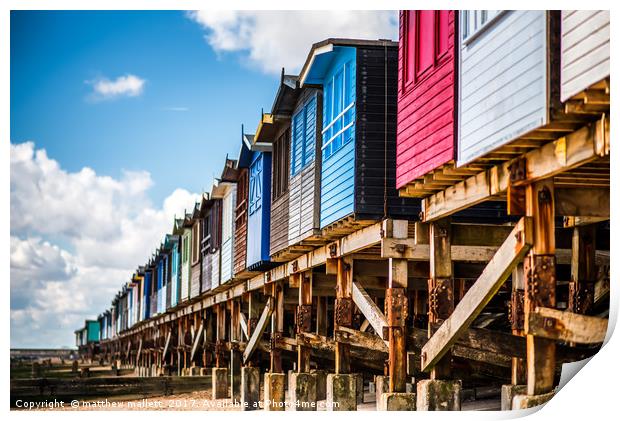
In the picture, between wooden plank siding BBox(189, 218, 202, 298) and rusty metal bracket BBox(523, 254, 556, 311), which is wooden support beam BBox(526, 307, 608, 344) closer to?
rusty metal bracket BBox(523, 254, 556, 311)

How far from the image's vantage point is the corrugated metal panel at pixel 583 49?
28.6 ft

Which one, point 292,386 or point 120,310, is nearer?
point 292,386

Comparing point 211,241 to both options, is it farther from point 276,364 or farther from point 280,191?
point 280,191

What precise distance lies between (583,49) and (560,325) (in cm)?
279

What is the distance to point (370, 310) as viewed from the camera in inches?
587

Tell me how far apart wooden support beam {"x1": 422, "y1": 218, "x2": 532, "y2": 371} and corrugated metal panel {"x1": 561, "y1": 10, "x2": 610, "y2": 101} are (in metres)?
1.85

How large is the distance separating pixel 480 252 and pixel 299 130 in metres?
6.06

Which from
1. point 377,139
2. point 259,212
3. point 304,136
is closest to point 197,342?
point 259,212

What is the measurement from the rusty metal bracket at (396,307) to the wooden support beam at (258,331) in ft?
30.5

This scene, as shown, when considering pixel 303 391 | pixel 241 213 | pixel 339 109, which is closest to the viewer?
pixel 339 109

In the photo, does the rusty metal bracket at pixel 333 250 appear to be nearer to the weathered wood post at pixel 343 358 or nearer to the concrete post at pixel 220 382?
the weathered wood post at pixel 343 358

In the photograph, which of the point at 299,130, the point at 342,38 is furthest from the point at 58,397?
the point at 342,38

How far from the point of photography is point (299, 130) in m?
19.0
